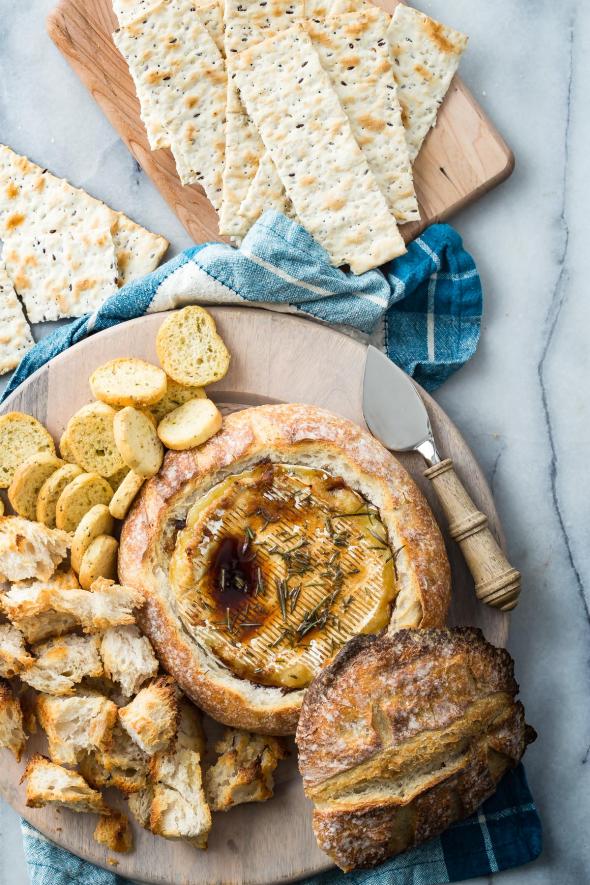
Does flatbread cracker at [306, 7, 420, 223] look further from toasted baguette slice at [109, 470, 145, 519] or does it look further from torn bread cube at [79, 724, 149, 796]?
torn bread cube at [79, 724, 149, 796]

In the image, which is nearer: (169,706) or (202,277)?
(169,706)

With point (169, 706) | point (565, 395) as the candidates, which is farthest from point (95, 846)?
point (565, 395)

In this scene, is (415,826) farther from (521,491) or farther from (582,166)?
(582,166)

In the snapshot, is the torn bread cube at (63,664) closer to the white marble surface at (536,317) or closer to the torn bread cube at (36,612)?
the torn bread cube at (36,612)

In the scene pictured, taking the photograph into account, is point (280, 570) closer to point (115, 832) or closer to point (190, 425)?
point (190, 425)

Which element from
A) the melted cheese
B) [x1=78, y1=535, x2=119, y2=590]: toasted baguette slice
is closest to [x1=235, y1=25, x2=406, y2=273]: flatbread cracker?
the melted cheese

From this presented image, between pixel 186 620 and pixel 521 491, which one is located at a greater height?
pixel 186 620

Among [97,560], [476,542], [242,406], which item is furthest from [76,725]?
[476,542]
